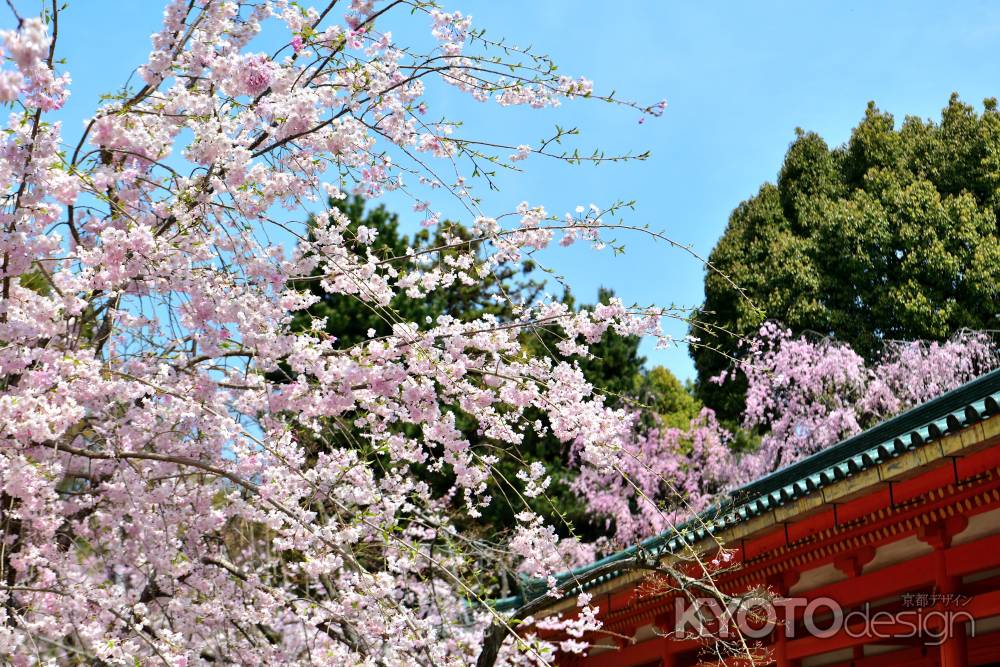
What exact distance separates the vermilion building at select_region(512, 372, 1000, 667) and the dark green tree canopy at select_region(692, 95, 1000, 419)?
35.5 ft

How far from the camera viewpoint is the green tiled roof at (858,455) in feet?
16.3

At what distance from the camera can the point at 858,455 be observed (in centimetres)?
567

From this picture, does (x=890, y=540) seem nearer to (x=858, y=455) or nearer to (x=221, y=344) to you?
(x=858, y=455)

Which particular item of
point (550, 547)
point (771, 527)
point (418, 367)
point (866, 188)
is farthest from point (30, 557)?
point (866, 188)

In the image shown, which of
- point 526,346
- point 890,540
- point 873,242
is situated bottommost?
point 890,540

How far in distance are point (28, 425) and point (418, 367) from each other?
1.72 meters

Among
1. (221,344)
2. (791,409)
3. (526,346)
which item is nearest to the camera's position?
(221,344)

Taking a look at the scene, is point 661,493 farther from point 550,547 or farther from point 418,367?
point 418,367

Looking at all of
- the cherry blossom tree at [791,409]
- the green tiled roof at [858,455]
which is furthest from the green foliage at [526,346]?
the green tiled roof at [858,455]

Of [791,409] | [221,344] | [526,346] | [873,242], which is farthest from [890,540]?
[873,242]
